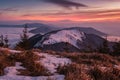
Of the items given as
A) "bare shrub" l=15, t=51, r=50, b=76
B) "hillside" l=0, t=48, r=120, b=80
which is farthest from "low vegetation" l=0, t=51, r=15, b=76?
"bare shrub" l=15, t=51, r=50, b=76

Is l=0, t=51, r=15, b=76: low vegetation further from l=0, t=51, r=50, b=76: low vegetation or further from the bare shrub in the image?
the bare shrub

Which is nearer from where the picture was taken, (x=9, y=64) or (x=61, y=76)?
(x=61, y=76)

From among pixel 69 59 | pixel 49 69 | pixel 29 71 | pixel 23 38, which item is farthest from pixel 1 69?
pixel 23 38

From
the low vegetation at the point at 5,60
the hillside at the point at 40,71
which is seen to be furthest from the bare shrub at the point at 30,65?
the low vegetation at the point at 5,60

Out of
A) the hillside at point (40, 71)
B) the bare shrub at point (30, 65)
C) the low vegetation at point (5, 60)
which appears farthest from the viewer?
the low vegetation at point (5, 60)

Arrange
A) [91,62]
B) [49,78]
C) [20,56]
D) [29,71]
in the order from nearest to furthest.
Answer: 1. [49,78]
2. [29,71]
3. [20,56]
4. [91,62]

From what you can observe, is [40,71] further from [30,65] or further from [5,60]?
[5,60]

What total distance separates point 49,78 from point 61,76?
960 millimetres

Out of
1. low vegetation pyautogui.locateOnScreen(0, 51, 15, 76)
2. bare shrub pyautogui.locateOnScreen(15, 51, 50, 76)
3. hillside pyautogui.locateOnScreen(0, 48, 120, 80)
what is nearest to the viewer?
hillside pyautogui.locateOnScreen(0, 48, 120, 80)

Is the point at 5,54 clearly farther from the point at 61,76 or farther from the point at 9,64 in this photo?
the point at 61,76

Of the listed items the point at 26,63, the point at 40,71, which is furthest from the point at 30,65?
the point at 40,71

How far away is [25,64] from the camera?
13953mm

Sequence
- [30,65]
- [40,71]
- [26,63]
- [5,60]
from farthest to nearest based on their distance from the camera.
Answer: [5,60] → [26,63] → [30,65] → [40,71]

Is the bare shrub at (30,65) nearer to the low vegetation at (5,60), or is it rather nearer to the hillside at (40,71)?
the hillside at (40,71)
